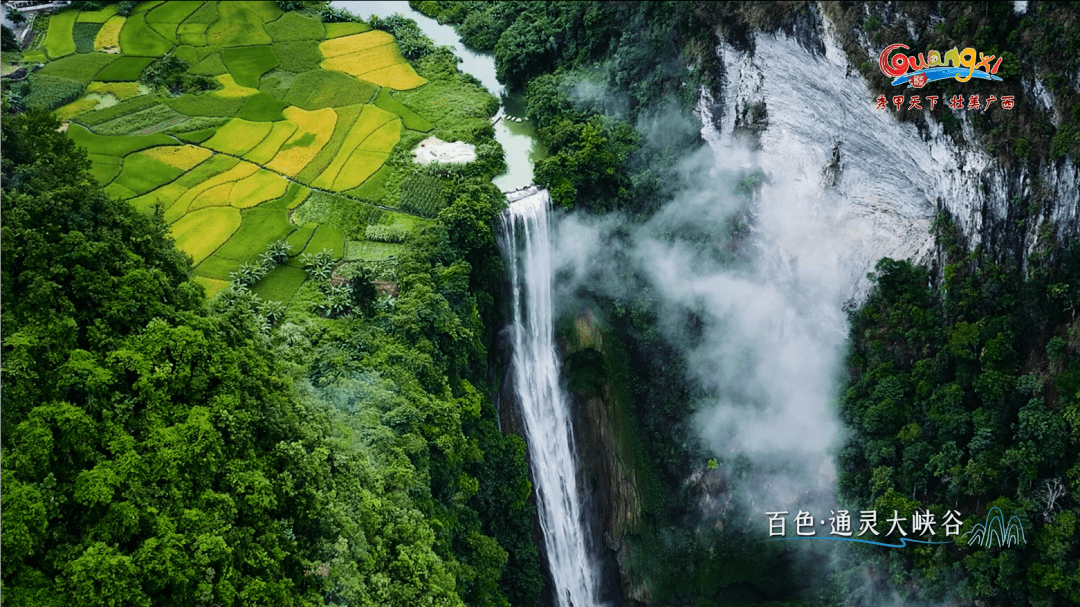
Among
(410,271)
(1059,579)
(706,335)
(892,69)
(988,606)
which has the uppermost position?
(892,69)

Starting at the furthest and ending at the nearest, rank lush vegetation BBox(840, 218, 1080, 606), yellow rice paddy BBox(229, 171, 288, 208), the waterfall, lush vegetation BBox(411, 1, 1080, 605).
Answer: the waterfall → yellow rice paddy BBox(229, 171, 288, 208) → lush vegetation BBox(411, 1, 1080, 605) → lush vegetation BBox(840, 218, 1080, 606)

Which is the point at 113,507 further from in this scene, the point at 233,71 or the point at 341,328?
the point at 233,71

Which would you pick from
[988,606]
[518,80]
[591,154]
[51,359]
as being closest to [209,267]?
[51,359]

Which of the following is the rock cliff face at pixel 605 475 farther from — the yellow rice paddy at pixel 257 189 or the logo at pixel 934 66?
the logo at pixel 934 66

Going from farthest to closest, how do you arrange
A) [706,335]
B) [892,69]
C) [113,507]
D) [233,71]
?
[233,71], [706,335], [892,69], [113,507]

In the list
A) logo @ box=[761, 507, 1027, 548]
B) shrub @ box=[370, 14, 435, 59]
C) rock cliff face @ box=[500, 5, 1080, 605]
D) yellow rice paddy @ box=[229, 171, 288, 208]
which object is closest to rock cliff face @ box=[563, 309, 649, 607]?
rock cliff face @ box=[500, 5, 1080, 605]

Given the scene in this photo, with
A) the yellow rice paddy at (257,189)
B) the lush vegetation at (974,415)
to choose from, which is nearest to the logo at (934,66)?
the lush vegetation at (974,415)

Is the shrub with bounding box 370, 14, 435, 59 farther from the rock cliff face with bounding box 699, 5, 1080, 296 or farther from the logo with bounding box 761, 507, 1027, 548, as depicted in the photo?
the logo with bounding box 761, 507, 1027, 548
